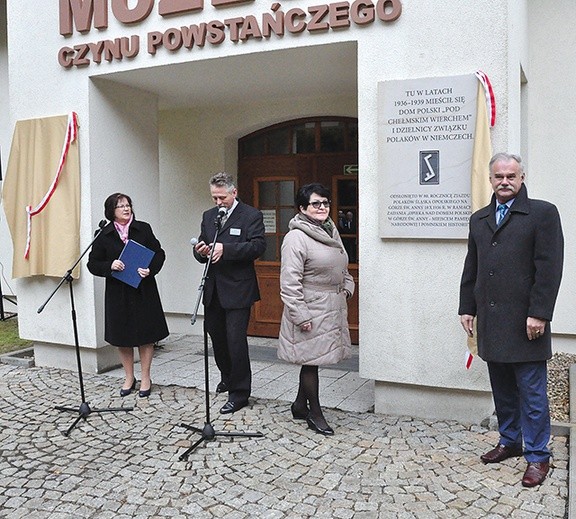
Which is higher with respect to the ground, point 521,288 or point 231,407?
point 521,288

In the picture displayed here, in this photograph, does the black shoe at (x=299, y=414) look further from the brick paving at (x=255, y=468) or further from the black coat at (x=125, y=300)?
the black coat at (x=125, y=300)

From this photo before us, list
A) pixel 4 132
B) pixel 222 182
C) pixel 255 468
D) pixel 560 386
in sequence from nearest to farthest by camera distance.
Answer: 1. pixel 255 468
2. pixel 222 182
3. pixel 560 386
4. pixel 4 132

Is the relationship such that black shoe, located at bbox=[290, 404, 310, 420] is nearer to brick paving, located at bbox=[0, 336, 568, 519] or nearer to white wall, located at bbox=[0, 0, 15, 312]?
brick paving, located at bbox=[0, 336, 568, 519]

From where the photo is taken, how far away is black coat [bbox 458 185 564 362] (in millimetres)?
3416

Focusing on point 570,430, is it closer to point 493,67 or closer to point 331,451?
point 331,451

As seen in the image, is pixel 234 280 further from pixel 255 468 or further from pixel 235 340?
pixel 255 468

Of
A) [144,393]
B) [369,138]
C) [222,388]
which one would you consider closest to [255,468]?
[222,388]

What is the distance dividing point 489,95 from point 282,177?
337 centimetres

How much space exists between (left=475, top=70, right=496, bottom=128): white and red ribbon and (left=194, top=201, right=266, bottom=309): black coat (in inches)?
72.8

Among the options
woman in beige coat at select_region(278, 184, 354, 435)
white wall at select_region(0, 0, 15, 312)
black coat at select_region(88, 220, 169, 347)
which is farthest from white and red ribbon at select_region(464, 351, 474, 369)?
white wall at select_region(0, 0, 15, 312)

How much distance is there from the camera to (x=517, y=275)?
3.52m

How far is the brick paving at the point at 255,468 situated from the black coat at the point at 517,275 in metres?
0.78

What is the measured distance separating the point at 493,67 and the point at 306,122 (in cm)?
311

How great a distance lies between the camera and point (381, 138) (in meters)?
4.62
